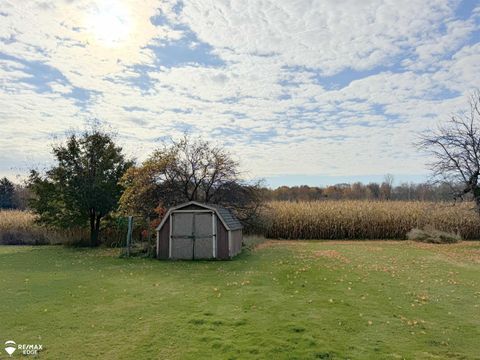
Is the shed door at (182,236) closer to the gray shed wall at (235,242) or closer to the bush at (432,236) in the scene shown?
the gray shed wall at (235,242)

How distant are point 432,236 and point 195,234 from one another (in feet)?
46.9

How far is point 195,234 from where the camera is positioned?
15.1 metres

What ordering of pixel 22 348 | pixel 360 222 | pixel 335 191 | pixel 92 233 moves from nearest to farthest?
pixel 22 348 < pixel 92 233 < pixel 360 222 < pixel 335 191

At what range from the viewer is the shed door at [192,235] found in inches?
590

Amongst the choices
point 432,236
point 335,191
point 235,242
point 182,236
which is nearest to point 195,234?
point 182,236

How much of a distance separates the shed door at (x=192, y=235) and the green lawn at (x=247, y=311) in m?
1.96

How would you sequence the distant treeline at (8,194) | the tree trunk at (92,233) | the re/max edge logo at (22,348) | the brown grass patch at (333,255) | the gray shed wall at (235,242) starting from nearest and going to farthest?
the re/max edge logo at (22,348), the brown grass patch at (333,255), the gray shed wall at (235,242), the tree trunk at (92,233), the distant treeline at (8,194)

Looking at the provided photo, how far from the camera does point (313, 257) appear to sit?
14539 mm

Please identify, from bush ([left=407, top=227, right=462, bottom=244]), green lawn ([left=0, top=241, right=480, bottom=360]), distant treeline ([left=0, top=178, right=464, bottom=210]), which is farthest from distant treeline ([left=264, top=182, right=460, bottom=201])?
green lawn ([left=0, top=241, right=480, bottom=360])

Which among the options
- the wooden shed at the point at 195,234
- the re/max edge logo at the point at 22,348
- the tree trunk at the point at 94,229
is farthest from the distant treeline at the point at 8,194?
the re/max edge logo at the point at 22,348

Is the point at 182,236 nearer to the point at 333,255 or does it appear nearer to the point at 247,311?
the point at 333,255

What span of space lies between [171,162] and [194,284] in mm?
10561

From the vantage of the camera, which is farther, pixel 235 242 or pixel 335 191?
pixel 335 191

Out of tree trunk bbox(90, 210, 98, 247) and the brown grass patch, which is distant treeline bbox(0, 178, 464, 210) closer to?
tree trunk bbox(90, 210, 98, 247)
